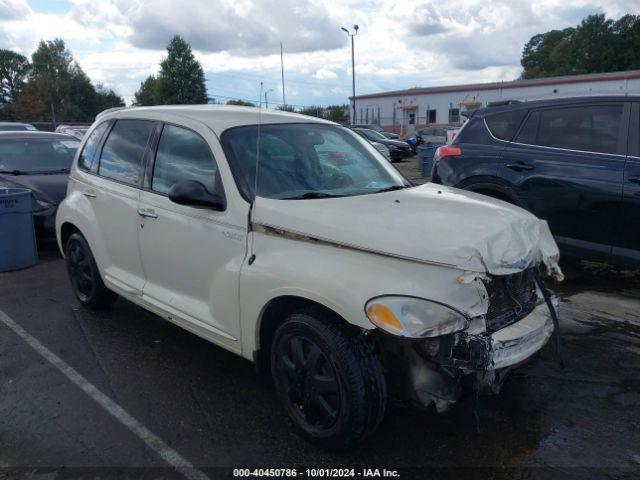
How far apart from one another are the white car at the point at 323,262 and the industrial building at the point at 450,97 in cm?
4261

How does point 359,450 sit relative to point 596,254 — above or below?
below

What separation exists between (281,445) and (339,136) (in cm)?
232

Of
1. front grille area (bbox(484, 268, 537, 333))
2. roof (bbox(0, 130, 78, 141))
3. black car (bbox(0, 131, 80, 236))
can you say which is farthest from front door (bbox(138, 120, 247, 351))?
roof (bbox(0, 130, 78, 141))

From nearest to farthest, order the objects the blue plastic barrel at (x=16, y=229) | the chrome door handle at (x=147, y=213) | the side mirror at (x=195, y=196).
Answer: the side mirror at (x=195, y=196)
the chrome door handle at (x=147, y=213)
the blue plastic barrel at (x=16, y=229)

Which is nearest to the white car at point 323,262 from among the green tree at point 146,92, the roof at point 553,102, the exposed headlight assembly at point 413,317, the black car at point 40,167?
the exposed headlight assembly at point 413,317

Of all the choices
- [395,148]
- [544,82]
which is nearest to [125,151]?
[395,148]

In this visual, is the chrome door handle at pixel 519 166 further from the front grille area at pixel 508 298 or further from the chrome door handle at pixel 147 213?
the chrome door handle at pixel 147 213

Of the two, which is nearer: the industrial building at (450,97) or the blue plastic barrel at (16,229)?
the blue plastic barrel at (16,229)

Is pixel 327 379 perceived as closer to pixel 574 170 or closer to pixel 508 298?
pixel 508 298

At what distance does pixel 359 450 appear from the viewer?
3.01 metres

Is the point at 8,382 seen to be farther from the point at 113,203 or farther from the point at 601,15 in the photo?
the point at 601,15

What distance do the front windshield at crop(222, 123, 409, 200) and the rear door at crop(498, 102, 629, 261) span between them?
6.88ft

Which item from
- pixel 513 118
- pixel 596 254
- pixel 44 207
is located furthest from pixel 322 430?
pixel 44 207

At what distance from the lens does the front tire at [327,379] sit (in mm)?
2725
